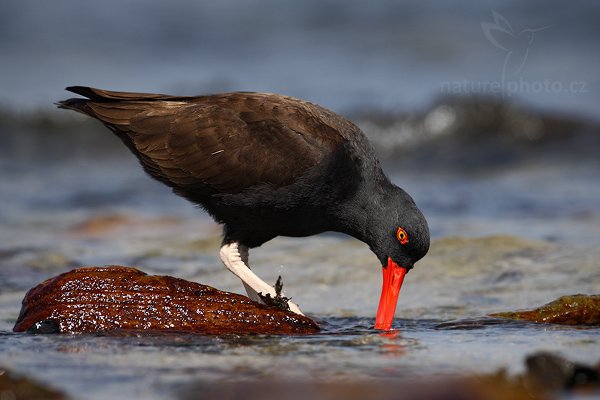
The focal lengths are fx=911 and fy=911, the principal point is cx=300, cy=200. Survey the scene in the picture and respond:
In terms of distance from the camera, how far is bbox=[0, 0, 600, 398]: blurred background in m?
5.20

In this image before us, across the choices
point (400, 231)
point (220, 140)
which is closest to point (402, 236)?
point (400, 231)

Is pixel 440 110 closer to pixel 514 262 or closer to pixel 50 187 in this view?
pixel 50 187

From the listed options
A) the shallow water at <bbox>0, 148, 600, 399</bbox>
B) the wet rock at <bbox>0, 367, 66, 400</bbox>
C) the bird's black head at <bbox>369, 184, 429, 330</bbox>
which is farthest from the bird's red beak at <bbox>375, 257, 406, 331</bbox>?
the wet rock at <bbox>0, 367, 66, 400</bbox>

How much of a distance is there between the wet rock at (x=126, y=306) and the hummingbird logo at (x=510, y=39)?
13.2 meters

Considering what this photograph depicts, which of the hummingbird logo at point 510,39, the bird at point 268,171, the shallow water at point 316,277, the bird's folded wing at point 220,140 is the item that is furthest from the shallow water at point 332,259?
the hummingbird logo at point 510,39

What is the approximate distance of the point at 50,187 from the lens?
11695 mm

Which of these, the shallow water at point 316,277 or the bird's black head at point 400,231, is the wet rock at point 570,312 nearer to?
the shallow water at point 316,277

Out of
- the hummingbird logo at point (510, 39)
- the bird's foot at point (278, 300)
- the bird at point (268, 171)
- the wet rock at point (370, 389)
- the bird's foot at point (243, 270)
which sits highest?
the hummingbird logo at point (510, 39)

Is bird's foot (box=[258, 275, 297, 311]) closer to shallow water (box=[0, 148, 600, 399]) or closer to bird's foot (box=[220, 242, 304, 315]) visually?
bird's foot (box=[220, 242, 304, 315])

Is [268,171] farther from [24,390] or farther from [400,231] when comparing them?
[24,390]

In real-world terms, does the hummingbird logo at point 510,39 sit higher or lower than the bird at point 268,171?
higher

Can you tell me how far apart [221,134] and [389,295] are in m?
1.62

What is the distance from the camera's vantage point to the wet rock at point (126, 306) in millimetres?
5387

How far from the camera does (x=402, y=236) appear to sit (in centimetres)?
598
